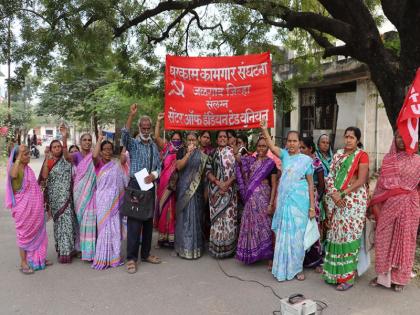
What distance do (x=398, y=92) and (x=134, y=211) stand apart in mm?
3769

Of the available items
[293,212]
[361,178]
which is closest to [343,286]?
[293,212]

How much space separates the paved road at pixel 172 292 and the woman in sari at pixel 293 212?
22 centimetres

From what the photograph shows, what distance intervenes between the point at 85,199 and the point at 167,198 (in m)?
1.11

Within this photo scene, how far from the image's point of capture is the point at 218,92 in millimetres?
5098

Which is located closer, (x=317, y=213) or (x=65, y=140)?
(x=317, y=213)

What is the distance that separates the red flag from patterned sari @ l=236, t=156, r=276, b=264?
1375 mm

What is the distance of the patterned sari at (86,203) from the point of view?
459 centimetres

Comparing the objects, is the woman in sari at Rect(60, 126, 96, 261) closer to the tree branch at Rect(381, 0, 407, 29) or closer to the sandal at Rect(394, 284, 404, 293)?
the sandal at Rect(394, 284, 404, 293)

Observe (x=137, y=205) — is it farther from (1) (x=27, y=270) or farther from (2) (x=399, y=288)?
(2) (x=399, y=288)

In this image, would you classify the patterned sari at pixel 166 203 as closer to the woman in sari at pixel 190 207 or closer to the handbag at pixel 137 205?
the woman in sari at pixel 190 207

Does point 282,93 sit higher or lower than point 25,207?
higher

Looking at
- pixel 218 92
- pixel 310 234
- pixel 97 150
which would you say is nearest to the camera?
pixel 310 234

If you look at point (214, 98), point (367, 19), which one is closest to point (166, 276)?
point (214, 98)

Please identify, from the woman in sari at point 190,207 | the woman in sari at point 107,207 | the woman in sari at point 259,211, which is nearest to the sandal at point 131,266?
the woman in sari at point 107,207
